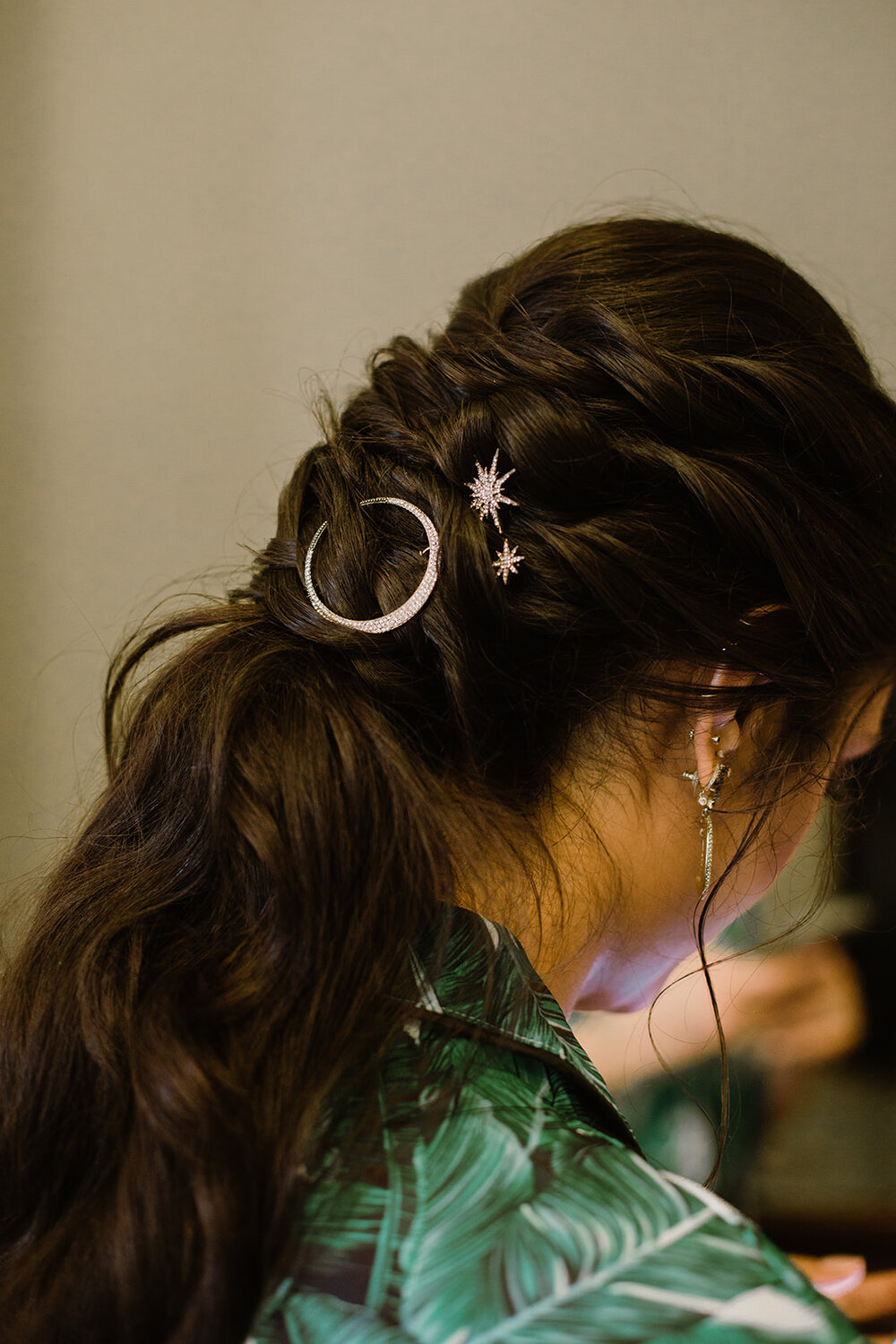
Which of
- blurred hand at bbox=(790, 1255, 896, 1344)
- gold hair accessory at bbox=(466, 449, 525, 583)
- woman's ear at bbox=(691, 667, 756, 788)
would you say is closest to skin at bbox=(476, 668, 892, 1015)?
woman's ear at bbox=(691, 667, 756, 788)

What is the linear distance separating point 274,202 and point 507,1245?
78cm

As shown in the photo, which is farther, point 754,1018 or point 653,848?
point 754,1018

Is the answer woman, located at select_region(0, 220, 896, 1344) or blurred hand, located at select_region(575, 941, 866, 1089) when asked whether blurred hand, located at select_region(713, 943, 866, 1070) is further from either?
woman, located at select_region(0, 220, 896, 1344)

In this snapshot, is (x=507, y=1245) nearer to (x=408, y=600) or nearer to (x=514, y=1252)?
(x=514, y=1252)

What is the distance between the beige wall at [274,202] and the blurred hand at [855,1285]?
0.74 m

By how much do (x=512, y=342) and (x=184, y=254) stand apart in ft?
1.37

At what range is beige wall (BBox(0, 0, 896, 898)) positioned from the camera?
0.82 m

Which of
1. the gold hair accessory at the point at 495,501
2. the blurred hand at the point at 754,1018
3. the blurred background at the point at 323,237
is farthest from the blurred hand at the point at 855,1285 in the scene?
the gold hair accessory at the point at 495,501

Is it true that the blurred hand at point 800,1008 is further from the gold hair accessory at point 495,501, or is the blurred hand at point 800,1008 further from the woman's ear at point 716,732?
the gold hair accessory at point 495,501

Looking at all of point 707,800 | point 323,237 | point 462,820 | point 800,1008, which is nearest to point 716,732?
point 707,800

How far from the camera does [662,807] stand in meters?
0.61

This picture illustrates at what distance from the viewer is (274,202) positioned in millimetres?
833

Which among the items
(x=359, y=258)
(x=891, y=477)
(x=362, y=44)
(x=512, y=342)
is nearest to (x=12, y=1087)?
(x=512, y=342)

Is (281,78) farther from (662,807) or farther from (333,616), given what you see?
(662,807)
